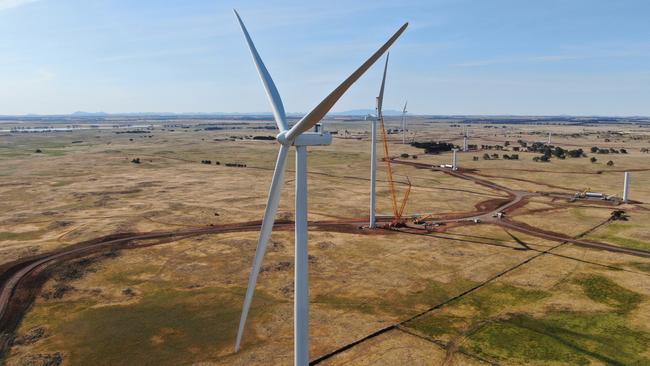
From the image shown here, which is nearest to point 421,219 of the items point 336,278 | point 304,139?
point 336,278

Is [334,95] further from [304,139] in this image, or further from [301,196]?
[301,196]

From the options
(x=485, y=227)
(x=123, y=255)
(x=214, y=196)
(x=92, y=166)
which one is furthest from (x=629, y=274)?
(x=92, y=166)

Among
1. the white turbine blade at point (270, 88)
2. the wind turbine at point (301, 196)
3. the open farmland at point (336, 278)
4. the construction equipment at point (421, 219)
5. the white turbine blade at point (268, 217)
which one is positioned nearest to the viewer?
the wind turbine at point (301, 196)

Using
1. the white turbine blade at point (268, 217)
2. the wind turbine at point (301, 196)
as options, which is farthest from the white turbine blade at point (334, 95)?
the white turbine blade at point (268, 217)

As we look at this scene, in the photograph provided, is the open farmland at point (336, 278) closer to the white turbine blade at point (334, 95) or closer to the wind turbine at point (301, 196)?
the wind turbine at point (301, 196)

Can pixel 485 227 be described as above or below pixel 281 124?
below

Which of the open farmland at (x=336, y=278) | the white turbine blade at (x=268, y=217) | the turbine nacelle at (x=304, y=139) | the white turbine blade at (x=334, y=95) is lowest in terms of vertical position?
the open farmland at (x=336, y=278)

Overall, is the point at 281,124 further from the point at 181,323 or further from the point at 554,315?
the point at 554,315
